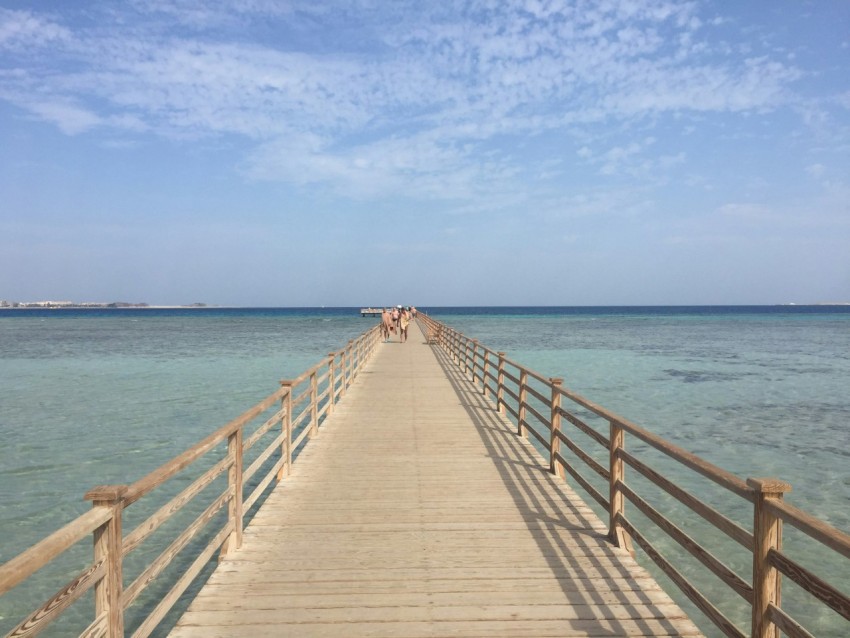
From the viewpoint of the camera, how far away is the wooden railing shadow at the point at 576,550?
12.5 ft

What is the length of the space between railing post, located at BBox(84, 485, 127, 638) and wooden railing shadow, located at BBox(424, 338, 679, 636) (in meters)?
2.65

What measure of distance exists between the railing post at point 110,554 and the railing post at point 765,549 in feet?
10.0

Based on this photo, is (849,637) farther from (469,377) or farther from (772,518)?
(469,377)

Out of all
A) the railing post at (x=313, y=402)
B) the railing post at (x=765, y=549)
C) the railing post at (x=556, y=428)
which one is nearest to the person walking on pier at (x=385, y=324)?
the railing post at (x=313, y=402)

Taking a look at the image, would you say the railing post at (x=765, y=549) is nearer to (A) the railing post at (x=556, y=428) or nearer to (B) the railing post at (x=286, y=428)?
(A) the railing post at (x=556, y=428)

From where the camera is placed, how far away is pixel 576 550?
493 cm

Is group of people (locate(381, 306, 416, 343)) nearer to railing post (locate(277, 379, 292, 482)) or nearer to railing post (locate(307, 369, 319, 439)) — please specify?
railing post (locate(307, 369, 319, 439))

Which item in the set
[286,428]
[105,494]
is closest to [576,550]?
[105,494]

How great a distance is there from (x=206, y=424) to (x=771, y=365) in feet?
87.9

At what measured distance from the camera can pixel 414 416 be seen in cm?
1126

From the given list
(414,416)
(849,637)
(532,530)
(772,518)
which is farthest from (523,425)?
(772,518)

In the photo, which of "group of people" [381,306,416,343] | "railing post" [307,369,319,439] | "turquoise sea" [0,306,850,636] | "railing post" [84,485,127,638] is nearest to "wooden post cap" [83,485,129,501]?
"railing post" [84,485,127,638]

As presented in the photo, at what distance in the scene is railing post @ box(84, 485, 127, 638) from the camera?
2773 millimetres

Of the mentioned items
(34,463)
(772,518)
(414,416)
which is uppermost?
(772,518)
